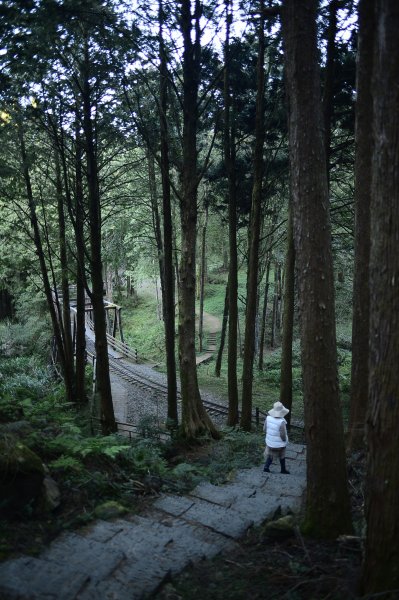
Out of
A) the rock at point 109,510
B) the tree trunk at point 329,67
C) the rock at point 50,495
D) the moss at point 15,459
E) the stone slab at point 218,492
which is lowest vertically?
the stone slab at point 218,492

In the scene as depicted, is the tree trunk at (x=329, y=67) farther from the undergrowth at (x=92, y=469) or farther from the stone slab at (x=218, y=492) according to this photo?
the stone slab at (x=218, y=492)

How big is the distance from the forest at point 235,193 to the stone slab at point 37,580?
83cm

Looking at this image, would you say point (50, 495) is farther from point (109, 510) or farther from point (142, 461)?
point (142, 461)

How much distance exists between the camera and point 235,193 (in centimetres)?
1214

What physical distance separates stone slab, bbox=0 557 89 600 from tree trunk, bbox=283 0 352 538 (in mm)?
2781

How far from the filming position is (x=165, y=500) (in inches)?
242

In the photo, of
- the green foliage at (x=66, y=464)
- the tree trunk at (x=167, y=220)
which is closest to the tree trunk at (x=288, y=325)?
the tree trunk at (x=167, y=220)

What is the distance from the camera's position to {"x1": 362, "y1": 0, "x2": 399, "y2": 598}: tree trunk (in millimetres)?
3352

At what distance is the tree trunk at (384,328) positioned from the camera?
3352 mm

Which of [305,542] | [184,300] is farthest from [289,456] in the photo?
[305,542]

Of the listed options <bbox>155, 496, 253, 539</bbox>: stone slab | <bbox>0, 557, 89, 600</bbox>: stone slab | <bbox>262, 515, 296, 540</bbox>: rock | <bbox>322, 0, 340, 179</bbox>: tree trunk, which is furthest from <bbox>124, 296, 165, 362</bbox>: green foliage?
<bbox>0, 557, 89, 600</bbox>: stone slab

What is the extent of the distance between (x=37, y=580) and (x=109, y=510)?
1735mm

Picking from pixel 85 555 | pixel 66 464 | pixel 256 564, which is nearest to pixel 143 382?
pixel 66 464

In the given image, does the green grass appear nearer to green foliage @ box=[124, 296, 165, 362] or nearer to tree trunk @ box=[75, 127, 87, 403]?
green foliage @ box=[124, 296, 165, 362]
